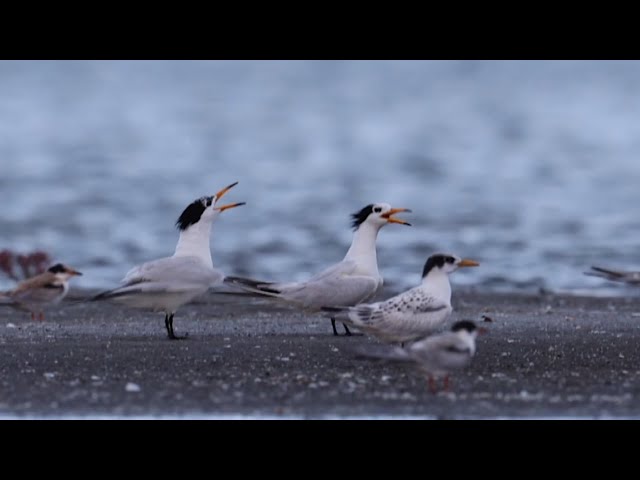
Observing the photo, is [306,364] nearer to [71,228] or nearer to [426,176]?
[71,228]

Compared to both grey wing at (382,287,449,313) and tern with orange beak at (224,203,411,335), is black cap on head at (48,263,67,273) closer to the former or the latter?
tern with orange beak at (224,203,411,335)

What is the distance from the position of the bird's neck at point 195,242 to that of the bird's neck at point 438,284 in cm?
163

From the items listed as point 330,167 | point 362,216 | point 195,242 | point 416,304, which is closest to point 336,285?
point 362,216

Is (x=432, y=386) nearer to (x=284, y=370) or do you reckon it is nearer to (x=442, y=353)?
(x=442, y=353)

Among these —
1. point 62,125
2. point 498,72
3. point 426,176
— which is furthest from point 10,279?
point 498,72

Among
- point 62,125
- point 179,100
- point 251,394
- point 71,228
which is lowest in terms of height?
point 251,394

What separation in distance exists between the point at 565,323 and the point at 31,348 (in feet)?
10.3

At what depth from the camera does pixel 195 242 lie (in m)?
8.28

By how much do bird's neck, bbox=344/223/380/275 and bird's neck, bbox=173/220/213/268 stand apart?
2.76ft

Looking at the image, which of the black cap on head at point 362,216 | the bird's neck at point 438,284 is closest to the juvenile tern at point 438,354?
the bird's neck at point 438,284

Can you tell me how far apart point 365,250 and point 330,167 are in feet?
39.8

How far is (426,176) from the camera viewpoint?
19266 millimetres

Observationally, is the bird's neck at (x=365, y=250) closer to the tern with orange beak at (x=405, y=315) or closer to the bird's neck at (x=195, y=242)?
the bird's neck at (x=195, y=242)

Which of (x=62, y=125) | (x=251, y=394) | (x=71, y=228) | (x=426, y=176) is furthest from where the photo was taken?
(x=62, y=125)
